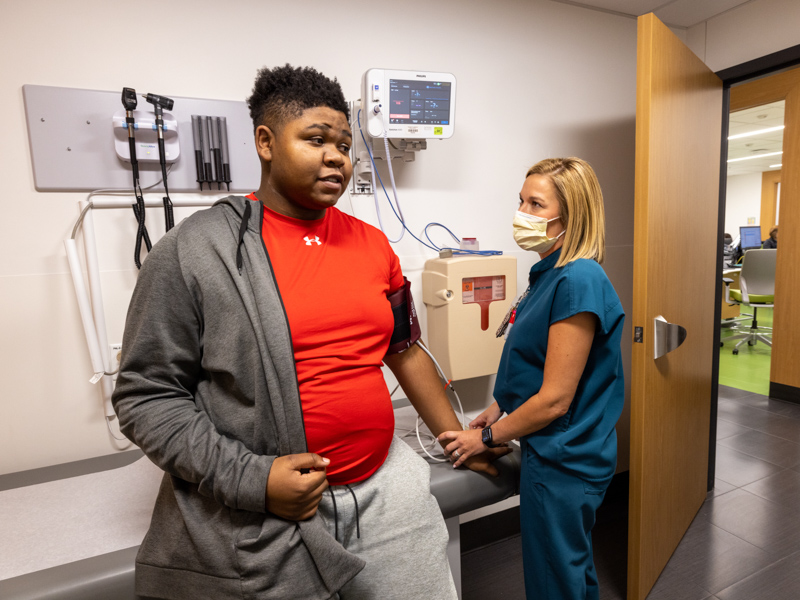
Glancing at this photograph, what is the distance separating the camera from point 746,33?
7.20 feet

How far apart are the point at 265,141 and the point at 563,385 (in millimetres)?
816

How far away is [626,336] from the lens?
242 centimetres

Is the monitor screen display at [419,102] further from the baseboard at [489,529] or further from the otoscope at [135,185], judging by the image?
the baseboard at [489,529]

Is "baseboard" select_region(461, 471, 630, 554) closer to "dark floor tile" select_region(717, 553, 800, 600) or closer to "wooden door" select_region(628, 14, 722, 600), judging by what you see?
"wooden door" select_region(628, 14, 722, 600)

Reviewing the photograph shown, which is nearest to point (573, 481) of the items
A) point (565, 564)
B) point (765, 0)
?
point (565, 564)

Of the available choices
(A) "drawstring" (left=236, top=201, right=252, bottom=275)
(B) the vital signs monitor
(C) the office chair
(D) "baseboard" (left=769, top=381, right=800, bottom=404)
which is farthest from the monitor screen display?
(C) the office chair

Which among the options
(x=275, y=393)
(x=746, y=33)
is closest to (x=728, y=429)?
(x=746, y=33)

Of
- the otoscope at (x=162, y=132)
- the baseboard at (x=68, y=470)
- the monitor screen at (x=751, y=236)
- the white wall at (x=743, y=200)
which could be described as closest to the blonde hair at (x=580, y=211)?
the otoscope at (x=162, y=132)

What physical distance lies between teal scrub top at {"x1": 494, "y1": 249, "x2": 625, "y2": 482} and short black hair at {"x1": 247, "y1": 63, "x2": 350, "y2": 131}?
2.08 ft

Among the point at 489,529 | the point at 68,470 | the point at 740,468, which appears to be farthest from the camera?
the point at 740,468

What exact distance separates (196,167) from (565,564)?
4.88 feet

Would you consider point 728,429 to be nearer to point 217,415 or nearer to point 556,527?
point 556,527

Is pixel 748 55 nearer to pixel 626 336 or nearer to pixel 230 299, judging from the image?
pixel 626 336

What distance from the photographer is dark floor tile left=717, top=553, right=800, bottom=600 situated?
1.74 m
